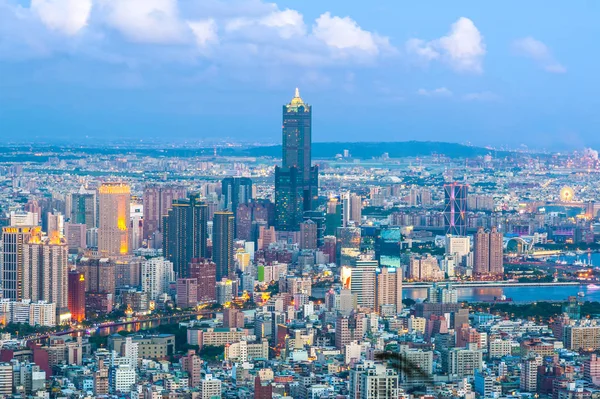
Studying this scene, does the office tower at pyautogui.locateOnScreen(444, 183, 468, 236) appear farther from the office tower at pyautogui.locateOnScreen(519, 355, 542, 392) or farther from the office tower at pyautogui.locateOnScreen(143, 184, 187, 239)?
the office tower at pyautogui.locateOnScreen(519, 355, 542, 392)

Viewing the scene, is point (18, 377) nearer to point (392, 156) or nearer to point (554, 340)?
point (554, 340)

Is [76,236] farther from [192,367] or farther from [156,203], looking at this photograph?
[192,367]

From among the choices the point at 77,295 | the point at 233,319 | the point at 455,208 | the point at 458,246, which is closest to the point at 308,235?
the point at 458,246

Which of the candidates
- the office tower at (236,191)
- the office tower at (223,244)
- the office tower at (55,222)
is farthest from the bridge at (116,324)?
the office tower at (236,191)

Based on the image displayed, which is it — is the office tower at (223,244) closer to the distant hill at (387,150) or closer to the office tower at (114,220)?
the office tower at (114,220)

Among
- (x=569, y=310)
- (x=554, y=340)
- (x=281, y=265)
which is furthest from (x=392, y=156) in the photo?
(x=554, y=340)
